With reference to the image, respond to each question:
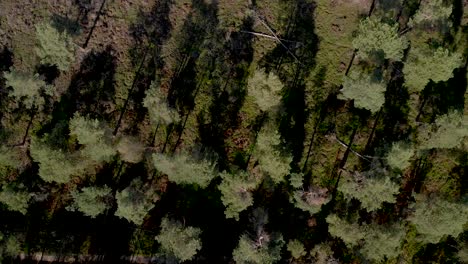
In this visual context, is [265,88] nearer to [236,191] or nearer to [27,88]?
[236,191]

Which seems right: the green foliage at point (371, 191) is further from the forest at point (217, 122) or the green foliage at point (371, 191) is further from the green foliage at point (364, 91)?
the green foliage at point (364, 91)

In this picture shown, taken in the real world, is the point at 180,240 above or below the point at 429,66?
below

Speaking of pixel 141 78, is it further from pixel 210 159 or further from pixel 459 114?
pixel 459 114

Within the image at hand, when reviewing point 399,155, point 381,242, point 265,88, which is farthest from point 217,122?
point 381,242

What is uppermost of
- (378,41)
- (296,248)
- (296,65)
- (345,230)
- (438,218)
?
(378,41)

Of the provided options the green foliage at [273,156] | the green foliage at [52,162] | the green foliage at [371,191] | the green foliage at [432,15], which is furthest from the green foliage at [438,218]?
the green foliage at [52,162]

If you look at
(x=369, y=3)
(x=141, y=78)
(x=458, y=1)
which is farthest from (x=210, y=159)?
(x=458, y=1)

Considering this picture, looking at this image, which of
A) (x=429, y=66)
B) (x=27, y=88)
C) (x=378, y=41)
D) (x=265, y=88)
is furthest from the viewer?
(x=27, y=88)
